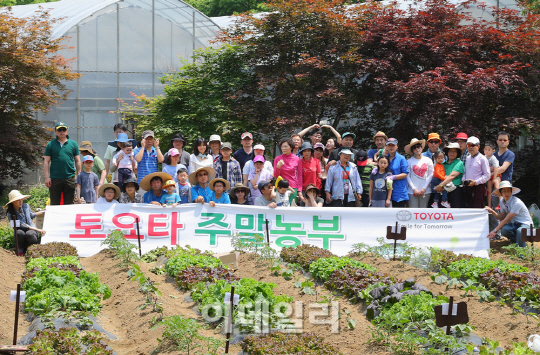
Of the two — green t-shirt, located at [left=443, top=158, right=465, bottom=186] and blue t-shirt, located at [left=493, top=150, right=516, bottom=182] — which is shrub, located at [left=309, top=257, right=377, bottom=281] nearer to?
green t-shirt, located at [left=443, top=158, right=465, bottom=186]

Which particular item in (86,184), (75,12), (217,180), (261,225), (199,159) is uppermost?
(75,12)

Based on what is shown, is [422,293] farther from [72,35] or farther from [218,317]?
[72,35]

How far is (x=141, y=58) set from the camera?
18688 millimetres

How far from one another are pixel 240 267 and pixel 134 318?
2.17 metres

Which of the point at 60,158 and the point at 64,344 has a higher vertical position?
the point at 60,158

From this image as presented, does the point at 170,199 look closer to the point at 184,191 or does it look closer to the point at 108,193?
the point at 184,191

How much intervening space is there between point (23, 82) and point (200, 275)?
9013mm

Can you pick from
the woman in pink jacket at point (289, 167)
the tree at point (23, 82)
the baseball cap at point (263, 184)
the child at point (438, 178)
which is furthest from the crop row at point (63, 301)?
the tree at point (23, 82)

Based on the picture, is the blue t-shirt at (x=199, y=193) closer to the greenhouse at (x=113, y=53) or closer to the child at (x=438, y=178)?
the child at (x=438, y=178)

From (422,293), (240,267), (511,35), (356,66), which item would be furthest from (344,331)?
(511,35)

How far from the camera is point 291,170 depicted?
30.2 feet

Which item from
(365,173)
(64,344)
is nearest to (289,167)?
(365,173)

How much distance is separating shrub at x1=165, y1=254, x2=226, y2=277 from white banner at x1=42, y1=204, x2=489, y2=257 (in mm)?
1435

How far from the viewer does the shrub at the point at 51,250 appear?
7.89m
